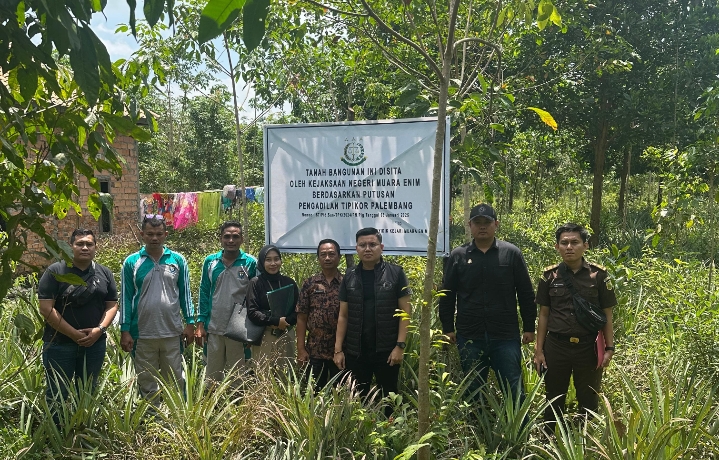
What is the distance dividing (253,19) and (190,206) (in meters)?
15.7

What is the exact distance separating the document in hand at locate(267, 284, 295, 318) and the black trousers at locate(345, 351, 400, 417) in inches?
23.0

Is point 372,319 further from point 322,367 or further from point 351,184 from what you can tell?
point 351,184

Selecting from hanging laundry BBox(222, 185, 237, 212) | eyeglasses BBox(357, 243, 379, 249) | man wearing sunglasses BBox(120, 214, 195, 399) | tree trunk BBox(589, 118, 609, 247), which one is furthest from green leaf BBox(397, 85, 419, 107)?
hanging laundry BBox(222, 185, 237, 212)

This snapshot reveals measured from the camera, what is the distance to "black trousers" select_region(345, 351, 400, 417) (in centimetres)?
364

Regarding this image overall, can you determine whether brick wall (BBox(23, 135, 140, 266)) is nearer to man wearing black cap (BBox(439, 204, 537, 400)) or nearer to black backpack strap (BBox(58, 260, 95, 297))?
black backpack strap (BBox(58, 260, 95, 297))

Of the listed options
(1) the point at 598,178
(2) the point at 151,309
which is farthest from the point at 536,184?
(2) the point at 151,309

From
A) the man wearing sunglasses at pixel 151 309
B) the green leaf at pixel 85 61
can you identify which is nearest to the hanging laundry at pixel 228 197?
the man wearing sunglasses at pixel 151 309

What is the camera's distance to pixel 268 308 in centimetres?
400

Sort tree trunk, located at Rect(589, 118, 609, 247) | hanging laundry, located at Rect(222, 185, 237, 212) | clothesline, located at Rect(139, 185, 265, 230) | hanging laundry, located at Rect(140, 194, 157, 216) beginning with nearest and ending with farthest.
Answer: tree trunk, located at Rect(589, 118, 609, 247) < hanging laundry, located at Rect(140, 194, 157, 216) < clothesline, located at Rect(139, 185, 265, 230) < hanging laundry, located at Rect(222, 185, 237, 212)

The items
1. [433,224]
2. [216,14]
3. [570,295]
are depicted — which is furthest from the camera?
[570,295]

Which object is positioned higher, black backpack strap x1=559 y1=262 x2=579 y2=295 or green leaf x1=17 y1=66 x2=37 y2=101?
green leaf x1=17 y1=66 x2=37 y2=101

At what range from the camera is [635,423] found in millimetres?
2826

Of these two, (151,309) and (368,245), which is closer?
(368,245)

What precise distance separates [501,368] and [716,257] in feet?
23.8
